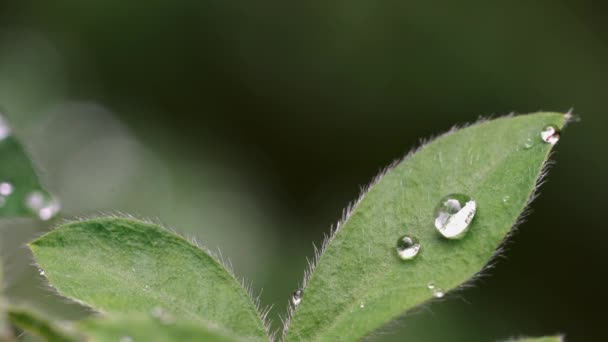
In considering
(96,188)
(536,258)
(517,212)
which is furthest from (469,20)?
(517,212)

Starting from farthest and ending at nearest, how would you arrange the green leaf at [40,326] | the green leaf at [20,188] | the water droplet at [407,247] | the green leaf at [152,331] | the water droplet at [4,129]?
the water droplet at [4,129], the green leaf at [20,188], the water droplet at [407,247], the green leaf at [40,326], the green leaf at [152,331]

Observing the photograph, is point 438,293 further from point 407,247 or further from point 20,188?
point 20,188

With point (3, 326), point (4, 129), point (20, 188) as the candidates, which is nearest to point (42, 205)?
point (20, 188)

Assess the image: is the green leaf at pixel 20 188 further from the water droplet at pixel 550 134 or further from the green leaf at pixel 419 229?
the water droplet at pixel 550 134

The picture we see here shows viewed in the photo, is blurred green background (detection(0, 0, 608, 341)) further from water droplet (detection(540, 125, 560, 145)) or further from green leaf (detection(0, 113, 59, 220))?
water droplet (detection(540, 125, 560, 145))

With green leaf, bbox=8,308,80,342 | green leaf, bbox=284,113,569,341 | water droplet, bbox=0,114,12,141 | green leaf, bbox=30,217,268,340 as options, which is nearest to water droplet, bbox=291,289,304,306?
green leaf, bbox=284,113,569,341

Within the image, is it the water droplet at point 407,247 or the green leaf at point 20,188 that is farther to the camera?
the green leaf at point 20,188

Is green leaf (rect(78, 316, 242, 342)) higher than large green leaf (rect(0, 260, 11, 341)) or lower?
higher

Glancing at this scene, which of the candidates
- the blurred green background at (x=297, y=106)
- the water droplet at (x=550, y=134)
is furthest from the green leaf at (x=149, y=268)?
the blurred green background at (x=297, y=106)
